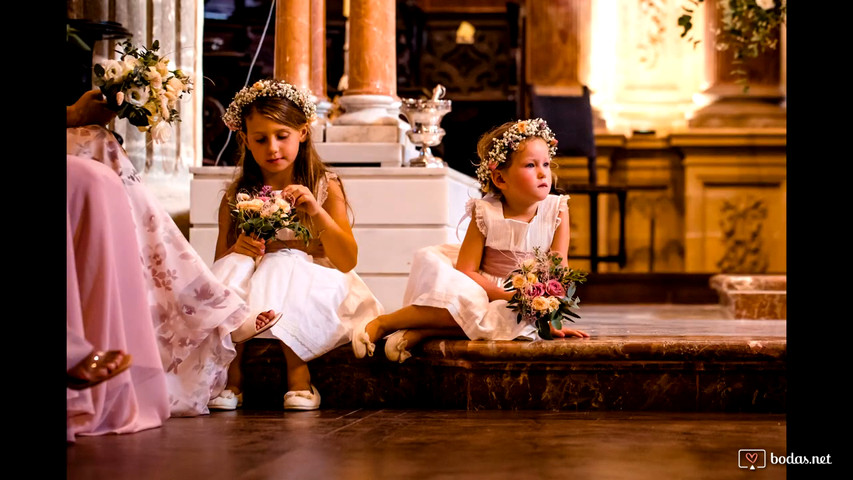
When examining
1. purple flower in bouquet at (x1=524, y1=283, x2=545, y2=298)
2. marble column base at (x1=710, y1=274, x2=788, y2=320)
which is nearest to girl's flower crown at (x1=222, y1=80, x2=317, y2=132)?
purple flower in bouquet at (x1=524, y1=283, x2=545, y2=298)

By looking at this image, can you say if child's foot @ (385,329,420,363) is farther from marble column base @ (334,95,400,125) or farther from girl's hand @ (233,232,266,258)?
marble column base @ (334,95,400,125)

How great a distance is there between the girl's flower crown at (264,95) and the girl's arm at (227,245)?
0.31 metres

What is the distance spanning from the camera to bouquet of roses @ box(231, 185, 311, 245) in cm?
398

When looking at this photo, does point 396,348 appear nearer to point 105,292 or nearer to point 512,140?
point 512,140

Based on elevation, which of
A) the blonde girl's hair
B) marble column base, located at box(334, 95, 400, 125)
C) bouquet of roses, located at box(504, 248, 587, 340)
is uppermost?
marble column base, located at box(334, 95, 400, 125)

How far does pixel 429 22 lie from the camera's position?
34.4 ft

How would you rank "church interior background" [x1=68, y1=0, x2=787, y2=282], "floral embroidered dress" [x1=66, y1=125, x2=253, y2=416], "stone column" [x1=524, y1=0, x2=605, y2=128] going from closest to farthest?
"floral embroidered dress" [x1=66, y1=125, x2=253, y2=416] → "church interior background" [x1=68, y1=0, x2=787, y2=282] → "stone column" [x1=524, y1=0, x2=605, y2=128]

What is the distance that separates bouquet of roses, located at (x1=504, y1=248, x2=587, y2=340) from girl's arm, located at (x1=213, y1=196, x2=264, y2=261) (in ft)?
2.95

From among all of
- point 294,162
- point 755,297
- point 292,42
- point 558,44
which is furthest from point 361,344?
point 558,44

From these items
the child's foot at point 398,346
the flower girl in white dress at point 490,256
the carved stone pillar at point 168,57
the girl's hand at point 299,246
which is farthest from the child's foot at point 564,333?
the carved stone pillar at point 168,57

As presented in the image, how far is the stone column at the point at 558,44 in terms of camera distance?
32.4ft

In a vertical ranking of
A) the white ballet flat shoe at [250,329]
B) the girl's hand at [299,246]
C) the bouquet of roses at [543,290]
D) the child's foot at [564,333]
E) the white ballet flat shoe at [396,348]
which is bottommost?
the white ballet flat shoe at [396,348]

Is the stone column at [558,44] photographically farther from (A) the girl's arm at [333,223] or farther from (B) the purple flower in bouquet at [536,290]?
(B) the purple flower in bouquet at [536,290]

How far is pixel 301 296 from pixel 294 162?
2.09 ft
